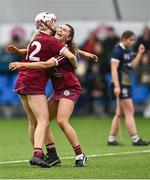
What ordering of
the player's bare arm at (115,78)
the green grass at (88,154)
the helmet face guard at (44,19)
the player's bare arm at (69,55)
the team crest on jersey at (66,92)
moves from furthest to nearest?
the player's bare arm at (115,78), the team crest on jersey at (66,92), the helmet face guard at (44,19), the player's bare arm at (69,55), the green grass at (88,154)

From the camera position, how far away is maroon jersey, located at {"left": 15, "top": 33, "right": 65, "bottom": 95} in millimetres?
12562

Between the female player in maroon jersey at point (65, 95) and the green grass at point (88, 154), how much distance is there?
1.10 feet

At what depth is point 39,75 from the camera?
12.7m

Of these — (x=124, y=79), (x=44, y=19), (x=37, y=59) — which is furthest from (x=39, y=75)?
(x=124, y=79)

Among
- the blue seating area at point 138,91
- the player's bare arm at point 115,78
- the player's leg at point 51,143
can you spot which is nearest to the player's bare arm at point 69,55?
the player's leg at point 51,143

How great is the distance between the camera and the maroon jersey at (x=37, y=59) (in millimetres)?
12562

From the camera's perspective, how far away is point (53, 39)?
12562 millimetres

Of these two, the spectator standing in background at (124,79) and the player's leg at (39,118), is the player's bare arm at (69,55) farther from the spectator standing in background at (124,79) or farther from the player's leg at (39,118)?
the spectator standing in background at (124,79)

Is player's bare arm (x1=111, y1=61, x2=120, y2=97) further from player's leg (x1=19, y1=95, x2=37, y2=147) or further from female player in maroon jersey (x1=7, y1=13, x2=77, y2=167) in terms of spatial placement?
female player in maroon jersey (x1=7, y1=13, x2=77, y2=167)

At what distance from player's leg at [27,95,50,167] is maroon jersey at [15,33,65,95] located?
0.34ft

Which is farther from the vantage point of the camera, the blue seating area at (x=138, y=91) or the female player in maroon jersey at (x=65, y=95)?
the blue seating area at (x=138, y=91)

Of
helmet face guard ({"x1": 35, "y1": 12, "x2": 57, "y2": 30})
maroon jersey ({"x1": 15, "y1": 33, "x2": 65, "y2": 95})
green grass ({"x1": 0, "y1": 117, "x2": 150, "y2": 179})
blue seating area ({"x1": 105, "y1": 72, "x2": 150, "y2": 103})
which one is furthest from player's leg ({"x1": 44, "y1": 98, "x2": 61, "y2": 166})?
blue seating area ({"x1": 105, "y1": 72, "x2": 150, "y2": 103})

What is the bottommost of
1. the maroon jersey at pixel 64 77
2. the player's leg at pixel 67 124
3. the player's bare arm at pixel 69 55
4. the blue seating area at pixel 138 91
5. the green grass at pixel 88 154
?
the blue seating area at pixel 138 91

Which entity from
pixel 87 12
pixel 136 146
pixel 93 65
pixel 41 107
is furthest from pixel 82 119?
pixel 41 107
